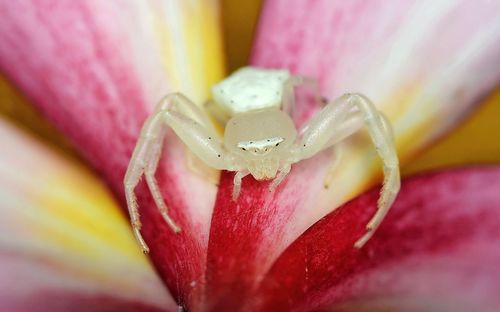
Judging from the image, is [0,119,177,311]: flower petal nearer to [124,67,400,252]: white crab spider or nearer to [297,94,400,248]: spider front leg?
[124,67,400,252]: white crab spider

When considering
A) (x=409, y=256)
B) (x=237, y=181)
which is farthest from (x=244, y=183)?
(x=409, y=256)

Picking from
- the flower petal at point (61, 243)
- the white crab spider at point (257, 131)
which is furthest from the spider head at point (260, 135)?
the flower petal at point (61, 243)

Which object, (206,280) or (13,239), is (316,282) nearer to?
(206,280)

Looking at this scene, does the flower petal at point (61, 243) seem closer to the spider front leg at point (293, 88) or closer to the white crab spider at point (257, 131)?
the white crab spider at point (257, 131)

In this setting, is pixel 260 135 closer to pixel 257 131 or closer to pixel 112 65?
pixel 257 131

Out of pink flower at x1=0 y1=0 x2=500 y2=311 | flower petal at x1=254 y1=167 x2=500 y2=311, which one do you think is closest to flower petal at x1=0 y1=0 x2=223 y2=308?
pink flower at x1=0 y1=0 x2=500 y2=311

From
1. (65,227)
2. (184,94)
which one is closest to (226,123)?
(184,94)
